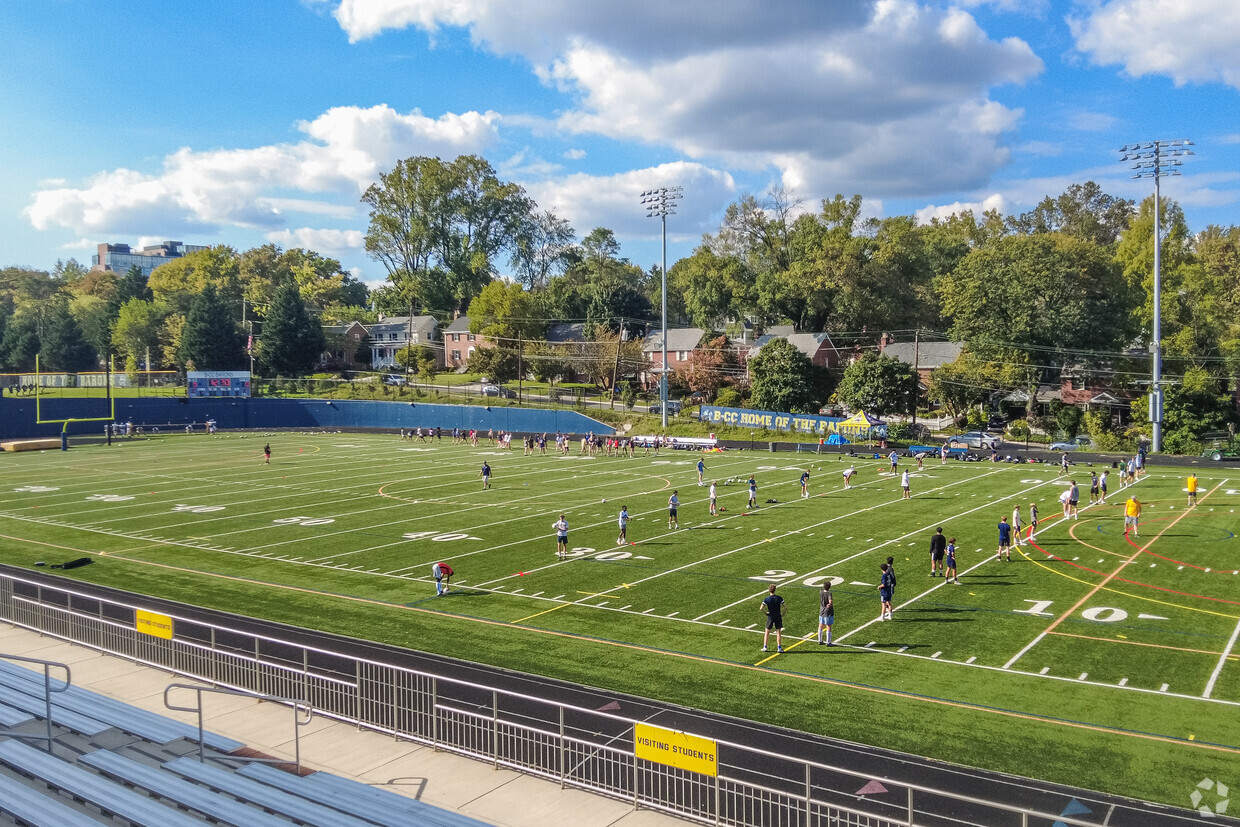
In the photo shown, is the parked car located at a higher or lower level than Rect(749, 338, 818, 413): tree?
lower

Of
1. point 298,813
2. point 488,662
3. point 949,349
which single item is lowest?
point 488,662

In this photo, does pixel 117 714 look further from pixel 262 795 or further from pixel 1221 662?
pixel 1221 662

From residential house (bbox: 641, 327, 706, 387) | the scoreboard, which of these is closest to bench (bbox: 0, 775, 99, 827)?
the scoreboard

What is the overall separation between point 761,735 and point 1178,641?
10440 millimetres

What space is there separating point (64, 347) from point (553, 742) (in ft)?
416

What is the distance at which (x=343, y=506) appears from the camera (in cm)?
3766

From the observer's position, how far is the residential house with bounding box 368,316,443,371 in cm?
12188

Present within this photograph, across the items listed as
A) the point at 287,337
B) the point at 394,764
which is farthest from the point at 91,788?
the point at 287,337

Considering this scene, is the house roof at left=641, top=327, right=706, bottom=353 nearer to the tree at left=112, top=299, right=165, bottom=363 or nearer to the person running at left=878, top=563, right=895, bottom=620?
the tree at left=112, top=299, right=165, bottom=363

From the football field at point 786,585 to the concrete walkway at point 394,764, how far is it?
512 cm

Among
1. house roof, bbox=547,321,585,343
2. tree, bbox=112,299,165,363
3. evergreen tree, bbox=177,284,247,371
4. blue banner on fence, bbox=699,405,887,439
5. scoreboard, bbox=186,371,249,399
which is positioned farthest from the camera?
tree, bbox=112,299,165,363

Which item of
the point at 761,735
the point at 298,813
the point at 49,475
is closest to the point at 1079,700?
the point at 761,735

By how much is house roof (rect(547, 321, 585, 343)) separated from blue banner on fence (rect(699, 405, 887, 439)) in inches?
1547

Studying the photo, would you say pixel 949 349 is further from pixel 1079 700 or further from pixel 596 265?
pixel 1079 700
